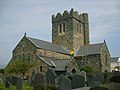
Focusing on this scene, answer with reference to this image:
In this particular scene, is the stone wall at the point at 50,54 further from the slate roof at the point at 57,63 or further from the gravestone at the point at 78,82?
the gravestone at the point at 78,82

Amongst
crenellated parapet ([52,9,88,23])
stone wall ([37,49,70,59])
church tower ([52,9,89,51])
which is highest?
crenellated parapet ([52,9,88,23])

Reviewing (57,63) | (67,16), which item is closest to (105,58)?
(57,63)

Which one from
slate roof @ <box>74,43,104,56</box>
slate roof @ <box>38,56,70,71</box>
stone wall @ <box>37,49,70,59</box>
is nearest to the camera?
slate roof @ <box>38,56,70,71</box>

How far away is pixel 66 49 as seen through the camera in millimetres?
54000

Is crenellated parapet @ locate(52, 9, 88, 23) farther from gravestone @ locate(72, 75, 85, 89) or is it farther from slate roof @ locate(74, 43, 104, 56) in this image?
gravestone @ locate(72, 75, 85, 89)

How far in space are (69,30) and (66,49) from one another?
4.61 metres

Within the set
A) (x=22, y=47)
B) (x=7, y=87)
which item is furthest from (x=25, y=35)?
(x=7, y=87)

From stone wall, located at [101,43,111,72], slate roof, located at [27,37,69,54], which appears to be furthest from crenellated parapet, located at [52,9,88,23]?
stone wall, located at [101,43,111,72]

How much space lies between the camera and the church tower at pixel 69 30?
176 feet

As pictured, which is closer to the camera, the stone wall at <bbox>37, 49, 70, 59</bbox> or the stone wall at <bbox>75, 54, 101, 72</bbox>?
the stone wall at <bbox>37, 49, 70, 59</bbox>

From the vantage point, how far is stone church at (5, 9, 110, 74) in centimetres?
4335

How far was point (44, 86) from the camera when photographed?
18.6 m

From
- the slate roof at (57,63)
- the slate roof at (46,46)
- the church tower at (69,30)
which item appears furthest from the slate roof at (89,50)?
the slate roof at (57,63)

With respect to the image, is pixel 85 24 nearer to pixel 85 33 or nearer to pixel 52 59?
pixel 85 33
